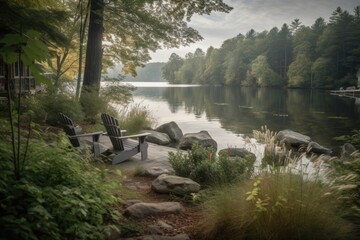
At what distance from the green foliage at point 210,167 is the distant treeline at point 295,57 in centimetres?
5631

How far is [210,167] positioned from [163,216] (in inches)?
69.4

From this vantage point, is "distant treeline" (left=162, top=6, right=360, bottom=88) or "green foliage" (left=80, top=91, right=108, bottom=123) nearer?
"green foliage" (left=80, top=91, right=108, bottom=123)

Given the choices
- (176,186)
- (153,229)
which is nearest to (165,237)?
(153,229)

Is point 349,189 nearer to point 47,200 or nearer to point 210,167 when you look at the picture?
point 210,167

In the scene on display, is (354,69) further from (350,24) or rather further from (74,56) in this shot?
(74,56)

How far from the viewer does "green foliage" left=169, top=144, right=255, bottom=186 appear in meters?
5.33

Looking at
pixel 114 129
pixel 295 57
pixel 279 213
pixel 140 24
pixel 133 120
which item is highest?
pixel 295 57

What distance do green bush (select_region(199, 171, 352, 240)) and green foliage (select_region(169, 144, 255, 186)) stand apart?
5.38 feet

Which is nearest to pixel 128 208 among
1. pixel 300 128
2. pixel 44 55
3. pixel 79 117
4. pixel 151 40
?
pixel 44 55

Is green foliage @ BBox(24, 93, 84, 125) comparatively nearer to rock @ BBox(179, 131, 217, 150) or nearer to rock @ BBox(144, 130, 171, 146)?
rock @ BBox(144, 130, 171, 146)

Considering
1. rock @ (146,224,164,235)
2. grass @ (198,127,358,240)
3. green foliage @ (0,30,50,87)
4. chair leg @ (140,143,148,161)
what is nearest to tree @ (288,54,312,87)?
chair leg @ (140,143,148,161)

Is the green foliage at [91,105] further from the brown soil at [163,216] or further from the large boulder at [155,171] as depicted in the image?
the brown soil at [163,216]

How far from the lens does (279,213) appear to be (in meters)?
3.12

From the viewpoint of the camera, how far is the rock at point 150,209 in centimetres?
371
